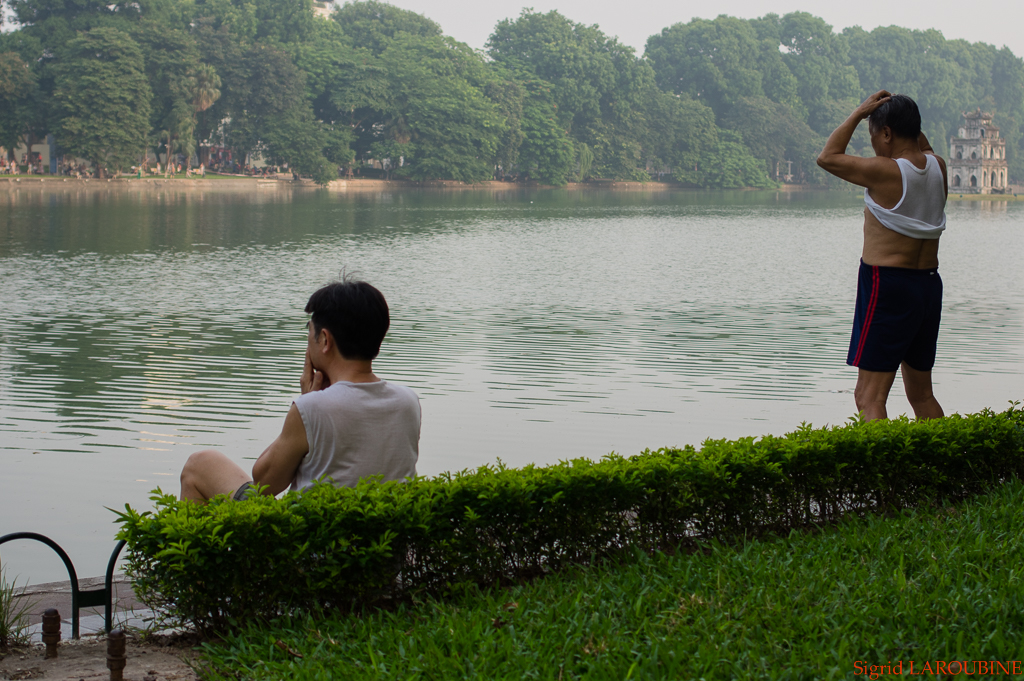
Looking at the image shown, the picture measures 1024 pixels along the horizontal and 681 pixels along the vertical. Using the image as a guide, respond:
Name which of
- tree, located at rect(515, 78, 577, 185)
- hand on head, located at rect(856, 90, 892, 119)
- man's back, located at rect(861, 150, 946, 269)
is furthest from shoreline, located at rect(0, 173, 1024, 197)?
man's back, located at rect(861, 150, 946, 269)

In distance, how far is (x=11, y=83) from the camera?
5081cm

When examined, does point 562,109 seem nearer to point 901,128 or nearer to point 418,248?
point 418,248

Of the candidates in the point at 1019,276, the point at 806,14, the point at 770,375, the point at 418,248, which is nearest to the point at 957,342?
the point at 770,375

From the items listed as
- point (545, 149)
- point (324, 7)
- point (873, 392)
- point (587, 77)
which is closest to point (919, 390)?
point (873, 392)

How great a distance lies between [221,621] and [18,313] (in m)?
11.1

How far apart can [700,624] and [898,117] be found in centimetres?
245

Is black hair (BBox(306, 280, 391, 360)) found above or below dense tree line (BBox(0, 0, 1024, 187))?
below

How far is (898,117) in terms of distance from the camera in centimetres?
402

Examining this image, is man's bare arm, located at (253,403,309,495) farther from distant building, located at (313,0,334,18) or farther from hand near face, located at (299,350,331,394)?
distant building, located at (313,0,334,18)

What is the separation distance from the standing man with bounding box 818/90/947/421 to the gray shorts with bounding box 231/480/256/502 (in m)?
2.42

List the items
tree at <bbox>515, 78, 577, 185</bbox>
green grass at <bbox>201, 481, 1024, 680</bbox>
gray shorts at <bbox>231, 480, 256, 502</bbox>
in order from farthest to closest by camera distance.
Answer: tree at <bbox>515, 78, 577, 185</bbox> → gray shorts at <bbox>231, 480, 256, 502</bbox> → green grass at <bbox>201, 481, 1024, 680</bbox>

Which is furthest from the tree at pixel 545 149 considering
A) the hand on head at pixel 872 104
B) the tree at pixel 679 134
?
the hand on head at pixel 872 104

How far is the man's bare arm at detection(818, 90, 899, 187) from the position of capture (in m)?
3.96

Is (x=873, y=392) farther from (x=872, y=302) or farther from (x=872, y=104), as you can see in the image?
(x=872, y=104)
